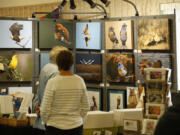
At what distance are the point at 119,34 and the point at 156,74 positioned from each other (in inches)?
51.1

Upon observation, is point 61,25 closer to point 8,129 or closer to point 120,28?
point 120,28

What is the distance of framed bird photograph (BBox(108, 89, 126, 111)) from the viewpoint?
4023 millimetres

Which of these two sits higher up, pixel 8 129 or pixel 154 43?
pixel 154 43

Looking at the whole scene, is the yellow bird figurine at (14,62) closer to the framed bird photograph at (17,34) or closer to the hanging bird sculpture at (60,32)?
the framed bird photograph at (17,34)

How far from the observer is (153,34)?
12.6 ft

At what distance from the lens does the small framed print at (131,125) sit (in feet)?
10.00

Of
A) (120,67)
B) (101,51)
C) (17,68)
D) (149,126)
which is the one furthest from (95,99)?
(149,126)

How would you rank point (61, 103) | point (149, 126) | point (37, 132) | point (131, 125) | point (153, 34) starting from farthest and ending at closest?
point (153, 34) → point (37, 132) → point (131, 125) → point (149, 126) → point (61, 103)

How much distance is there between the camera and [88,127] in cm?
322

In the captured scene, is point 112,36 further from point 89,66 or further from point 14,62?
point 14,62

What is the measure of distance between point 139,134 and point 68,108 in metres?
1.06

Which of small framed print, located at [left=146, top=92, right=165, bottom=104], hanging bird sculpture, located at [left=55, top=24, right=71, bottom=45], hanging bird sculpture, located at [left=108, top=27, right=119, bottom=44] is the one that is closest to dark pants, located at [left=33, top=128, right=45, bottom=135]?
small framed print, located at [left=146, top=92, right=165, bottom=104]

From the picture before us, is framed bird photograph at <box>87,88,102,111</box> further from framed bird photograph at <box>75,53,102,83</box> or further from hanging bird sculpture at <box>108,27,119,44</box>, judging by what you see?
hanging bird sculpture at <box>108,27,119,44</box>

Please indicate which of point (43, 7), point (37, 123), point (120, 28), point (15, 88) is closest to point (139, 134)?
point (37, 123)
